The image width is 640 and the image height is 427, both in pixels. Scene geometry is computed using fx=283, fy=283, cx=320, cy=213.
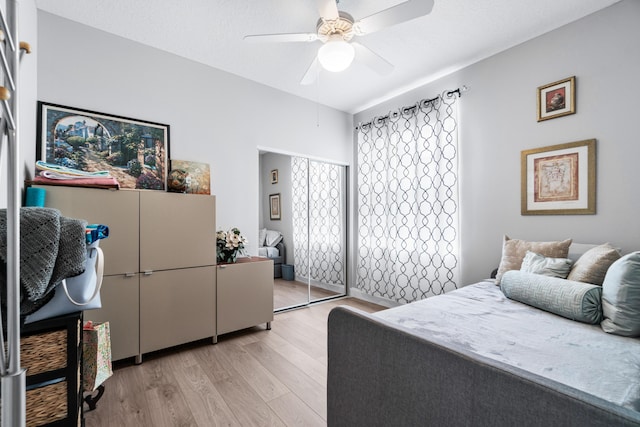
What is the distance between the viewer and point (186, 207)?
2434 mm

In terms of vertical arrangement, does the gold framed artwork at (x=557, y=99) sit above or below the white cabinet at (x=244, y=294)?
above

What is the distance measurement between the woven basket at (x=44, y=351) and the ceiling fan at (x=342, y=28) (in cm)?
191

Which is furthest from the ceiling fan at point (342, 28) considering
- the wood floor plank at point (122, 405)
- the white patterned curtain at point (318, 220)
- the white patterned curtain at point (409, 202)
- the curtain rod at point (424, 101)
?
the wood floor plank at point (122, 405)

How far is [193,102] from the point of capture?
288 cm

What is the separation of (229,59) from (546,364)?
3.30m

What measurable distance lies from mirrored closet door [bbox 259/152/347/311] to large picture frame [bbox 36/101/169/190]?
1.15m

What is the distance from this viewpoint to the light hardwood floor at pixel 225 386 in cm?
160

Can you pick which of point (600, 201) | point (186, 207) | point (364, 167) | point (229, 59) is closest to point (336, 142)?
point (364, 167)

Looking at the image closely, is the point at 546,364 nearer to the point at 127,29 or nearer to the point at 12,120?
the point at 12,120

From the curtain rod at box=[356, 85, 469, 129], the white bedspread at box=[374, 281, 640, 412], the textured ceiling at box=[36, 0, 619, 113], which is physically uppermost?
the textured ceiling at box=[36, 0, 619, 113]

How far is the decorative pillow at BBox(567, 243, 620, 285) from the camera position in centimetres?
168

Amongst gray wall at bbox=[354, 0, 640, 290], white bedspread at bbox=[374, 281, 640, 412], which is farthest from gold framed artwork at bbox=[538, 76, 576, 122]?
white bedspread at bbox=[374, 281, 640, 412]

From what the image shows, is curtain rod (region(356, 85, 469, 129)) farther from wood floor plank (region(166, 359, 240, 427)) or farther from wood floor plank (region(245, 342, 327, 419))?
wood floor plank (region(166, 359, 240, 427))

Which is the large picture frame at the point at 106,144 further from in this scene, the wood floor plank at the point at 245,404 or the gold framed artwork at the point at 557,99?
the gold framed artwork at the point at 557,99
